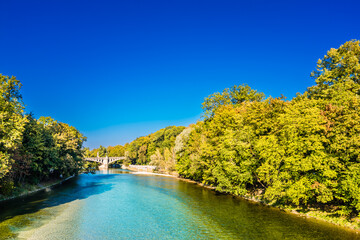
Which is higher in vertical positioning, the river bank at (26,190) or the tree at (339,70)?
the tree at (339,70)

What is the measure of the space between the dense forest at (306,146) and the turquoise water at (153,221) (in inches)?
141

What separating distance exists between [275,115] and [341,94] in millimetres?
10592

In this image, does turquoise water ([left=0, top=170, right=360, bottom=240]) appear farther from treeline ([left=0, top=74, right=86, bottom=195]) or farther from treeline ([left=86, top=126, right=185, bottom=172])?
treeline ([left=86, top=126, right=185, bottom=172])

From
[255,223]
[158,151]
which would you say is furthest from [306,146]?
[158,151]

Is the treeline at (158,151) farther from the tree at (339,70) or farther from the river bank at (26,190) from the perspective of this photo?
the tree at (339,70)

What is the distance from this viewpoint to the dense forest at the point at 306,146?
23.5m

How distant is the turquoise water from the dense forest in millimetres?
3573

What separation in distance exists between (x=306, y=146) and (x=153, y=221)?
20348mm

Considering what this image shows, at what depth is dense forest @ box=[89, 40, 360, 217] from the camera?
2347 cm

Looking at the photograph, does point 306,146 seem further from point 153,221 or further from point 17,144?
point 17,144

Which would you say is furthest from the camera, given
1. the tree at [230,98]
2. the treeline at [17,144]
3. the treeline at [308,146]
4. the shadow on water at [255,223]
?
the tree at [230,98]

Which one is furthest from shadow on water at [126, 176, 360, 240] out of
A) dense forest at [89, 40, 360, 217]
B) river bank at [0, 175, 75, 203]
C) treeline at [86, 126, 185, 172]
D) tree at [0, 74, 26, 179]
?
treeline at [86, 126, 185, 172]

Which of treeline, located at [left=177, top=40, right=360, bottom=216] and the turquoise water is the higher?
treeline, located at [left=177, top=40, right=360, bottom=216]

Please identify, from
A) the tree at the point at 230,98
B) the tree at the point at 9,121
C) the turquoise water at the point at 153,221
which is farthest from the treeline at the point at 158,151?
the tree at the point at 9,121
